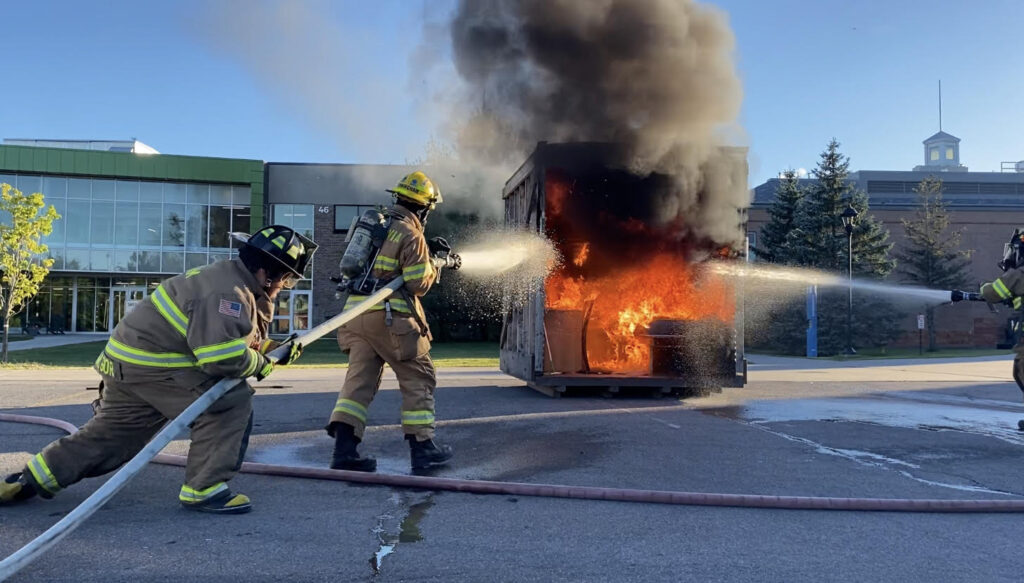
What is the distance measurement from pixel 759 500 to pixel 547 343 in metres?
4.98

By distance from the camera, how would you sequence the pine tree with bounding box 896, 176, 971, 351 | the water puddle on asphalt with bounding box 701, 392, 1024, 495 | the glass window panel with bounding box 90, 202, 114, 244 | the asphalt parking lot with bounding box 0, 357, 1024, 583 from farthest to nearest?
the glass window panel with bounding box 90, 202, 114, 244 < the pine tree with bounding box 896, 176, 971, 351 < the water puddle on asphalt with bounding box 701, 392, 1024, 495 < the asphalt parking lot with bounding box 0, 357, 1024, 583

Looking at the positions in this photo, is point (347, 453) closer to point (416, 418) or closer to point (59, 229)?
point (416, 418)

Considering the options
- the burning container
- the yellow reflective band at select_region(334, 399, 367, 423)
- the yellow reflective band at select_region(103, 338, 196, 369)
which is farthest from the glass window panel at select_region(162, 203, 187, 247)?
the yellow reflective band at select_region(103, 338, 196, 369)

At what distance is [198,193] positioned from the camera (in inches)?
1212

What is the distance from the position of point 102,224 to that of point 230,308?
30388mm

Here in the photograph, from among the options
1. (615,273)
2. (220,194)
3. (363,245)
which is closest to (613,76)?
(615,273)

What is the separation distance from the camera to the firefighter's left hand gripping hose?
104 inches

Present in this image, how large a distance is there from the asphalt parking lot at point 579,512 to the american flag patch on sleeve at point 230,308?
97 cm

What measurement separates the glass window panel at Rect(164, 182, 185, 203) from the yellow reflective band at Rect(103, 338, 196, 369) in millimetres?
29483

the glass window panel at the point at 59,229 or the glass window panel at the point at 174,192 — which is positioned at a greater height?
the glass window panel at the point at 174,192

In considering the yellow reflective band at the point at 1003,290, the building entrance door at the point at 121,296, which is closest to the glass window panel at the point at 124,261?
the building entrance door at the point at 121,296

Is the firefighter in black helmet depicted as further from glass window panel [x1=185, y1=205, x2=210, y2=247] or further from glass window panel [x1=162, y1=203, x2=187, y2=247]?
glass window panel [x1=162, y1=203, x2=187, y2=247]

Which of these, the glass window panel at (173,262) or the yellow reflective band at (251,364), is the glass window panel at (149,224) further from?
the yellow reflective band at (251,364)

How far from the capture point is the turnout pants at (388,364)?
4.71m
